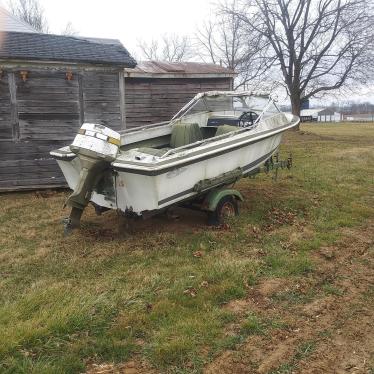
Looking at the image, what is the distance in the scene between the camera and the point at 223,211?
6.14m

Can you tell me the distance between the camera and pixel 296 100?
2459 cm

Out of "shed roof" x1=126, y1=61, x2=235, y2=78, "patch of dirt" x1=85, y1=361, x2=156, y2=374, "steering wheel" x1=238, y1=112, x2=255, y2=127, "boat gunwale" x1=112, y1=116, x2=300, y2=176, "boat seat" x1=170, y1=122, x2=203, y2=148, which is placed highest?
"shed roof" x1=126, y1=61, x2=235, y2=78

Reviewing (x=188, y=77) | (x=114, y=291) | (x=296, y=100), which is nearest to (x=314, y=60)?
(x=296, y=100)

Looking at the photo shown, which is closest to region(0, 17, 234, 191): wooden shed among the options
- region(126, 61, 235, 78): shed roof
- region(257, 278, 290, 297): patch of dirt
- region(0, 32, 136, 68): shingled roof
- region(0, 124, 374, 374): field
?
region(0, 32, 136, 68): shingled roof

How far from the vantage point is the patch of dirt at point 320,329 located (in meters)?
2.96

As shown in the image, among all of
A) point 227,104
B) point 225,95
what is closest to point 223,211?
point 225,95

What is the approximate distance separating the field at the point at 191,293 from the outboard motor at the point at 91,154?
66 centimetres

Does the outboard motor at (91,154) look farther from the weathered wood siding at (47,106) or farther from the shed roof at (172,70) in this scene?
the shed roof at (172,70)

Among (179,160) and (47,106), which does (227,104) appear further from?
(47,106)

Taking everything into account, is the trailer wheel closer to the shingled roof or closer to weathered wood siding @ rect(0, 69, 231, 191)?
weathered wood siding @ rect(0, 69, 231, 191)

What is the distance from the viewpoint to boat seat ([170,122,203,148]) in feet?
23.2

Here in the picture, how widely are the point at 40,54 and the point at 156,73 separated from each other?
3.64m

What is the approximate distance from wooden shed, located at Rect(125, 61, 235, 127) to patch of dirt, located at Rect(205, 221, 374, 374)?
7483mm

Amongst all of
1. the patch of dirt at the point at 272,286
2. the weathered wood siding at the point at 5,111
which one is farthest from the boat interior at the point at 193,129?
the weathered wood siding at the point at 5,111
